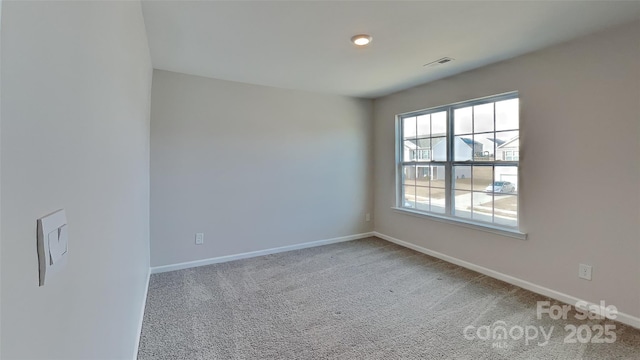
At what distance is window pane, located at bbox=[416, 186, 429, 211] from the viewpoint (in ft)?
13.3

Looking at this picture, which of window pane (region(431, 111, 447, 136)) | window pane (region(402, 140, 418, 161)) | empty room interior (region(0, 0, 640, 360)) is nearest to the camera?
empty room interior (region(0, 0, 640, 360))

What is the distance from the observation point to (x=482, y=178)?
130 inches

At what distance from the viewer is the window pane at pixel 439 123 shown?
3748 mm

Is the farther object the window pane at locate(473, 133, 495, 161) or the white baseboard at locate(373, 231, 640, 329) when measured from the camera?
the window pane at locate(473, 133, 495, 161)

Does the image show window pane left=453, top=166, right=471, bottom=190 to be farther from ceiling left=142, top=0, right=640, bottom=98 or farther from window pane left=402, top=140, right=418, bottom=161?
ceiling left=142, top=0, right=640, bottom=98

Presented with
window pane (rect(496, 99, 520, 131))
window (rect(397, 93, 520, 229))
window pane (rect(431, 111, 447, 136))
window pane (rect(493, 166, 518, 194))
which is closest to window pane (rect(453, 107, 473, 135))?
window (rect(397, 93, 520, 229))

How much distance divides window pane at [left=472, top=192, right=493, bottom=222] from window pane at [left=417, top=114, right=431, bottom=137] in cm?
107

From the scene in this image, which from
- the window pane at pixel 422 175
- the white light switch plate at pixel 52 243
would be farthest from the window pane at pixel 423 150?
the white light switch plate at pixel 52 243

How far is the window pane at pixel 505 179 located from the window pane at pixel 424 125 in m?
1.10

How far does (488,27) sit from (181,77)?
3066 millimetres

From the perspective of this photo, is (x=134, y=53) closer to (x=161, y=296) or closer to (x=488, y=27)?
(x=161, y=296)

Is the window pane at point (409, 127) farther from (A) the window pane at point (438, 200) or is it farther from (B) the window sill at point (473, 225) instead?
(B) the window sill at point (473, 225)

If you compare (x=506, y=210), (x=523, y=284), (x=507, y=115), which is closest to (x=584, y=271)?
(x=523, y=284)

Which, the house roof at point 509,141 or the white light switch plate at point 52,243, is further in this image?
the house roof at point 509,141
